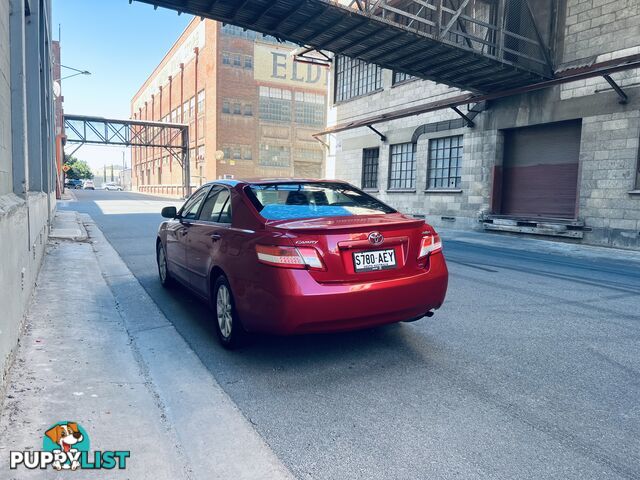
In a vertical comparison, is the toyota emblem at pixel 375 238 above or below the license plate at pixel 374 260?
above

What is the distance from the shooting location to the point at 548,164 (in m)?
14.6

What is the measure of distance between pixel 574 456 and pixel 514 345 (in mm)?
1862

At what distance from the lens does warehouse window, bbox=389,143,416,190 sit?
2014 cm

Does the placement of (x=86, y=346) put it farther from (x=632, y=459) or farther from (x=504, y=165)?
(x=504, y=165)

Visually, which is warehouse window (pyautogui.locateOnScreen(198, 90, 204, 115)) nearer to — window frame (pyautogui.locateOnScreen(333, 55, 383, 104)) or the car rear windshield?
window frame (pyautogui.locateOnScreen(333, 55, 383, 104))

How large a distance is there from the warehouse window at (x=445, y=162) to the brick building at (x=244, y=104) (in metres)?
28.3

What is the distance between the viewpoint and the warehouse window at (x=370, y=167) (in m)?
22.7

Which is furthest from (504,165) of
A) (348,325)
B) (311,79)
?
(311,79)

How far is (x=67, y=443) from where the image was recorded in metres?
2.56

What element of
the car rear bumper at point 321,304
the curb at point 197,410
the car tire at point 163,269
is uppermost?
the car rear bumper at point 321,304

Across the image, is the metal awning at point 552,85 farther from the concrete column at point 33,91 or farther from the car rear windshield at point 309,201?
the concrete column at point 33,91

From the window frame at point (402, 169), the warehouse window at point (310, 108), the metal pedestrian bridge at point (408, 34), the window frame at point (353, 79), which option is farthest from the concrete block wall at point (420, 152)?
the warehouse window at point (310, 108)

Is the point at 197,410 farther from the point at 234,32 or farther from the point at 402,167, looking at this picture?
the point at 234,32

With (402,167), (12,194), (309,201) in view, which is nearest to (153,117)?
(402,167)
